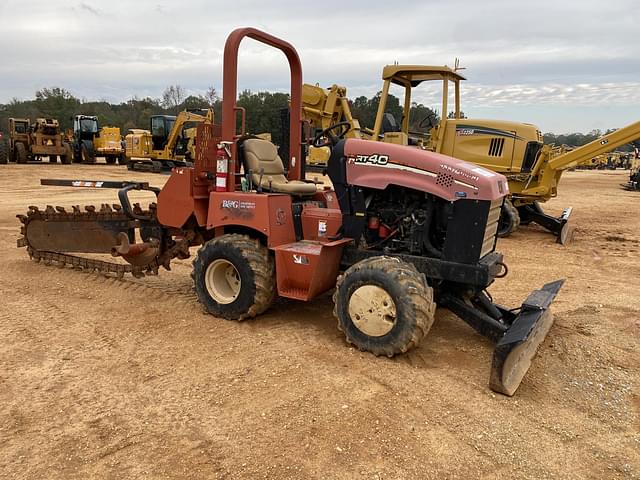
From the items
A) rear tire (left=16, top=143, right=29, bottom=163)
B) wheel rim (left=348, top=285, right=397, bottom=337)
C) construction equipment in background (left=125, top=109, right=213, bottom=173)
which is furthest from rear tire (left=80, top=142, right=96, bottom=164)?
wheel rim (left=348, top=285, right=397, bottom=337)

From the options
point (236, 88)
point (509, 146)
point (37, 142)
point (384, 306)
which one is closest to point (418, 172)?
point (384, 306)

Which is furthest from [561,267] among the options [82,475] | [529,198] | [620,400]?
[82,475]

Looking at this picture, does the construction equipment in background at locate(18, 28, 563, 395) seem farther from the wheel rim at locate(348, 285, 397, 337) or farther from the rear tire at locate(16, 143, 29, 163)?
the rear tire at locate(16, 143, 29, 163)

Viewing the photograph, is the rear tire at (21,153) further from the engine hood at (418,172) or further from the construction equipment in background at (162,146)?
the engine hood at (418,172)

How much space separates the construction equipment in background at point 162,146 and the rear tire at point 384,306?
1943 cm

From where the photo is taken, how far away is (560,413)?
10.9 ft

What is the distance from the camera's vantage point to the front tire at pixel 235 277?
4676 mm

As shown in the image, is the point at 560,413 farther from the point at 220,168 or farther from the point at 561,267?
the point at 561,267

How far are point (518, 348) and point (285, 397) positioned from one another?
1.59m

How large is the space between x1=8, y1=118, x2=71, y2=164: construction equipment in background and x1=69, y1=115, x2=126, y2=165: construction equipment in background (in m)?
1.69

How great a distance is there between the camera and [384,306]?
3.97 metres

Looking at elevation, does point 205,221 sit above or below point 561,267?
above

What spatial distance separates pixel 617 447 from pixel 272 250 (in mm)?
2967

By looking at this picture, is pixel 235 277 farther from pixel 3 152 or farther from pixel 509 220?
pixel 3 152
